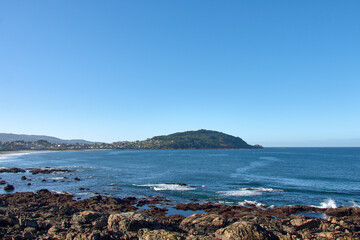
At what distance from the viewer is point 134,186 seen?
51.7 meters

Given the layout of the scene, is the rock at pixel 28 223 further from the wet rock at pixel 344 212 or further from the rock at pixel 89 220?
the wet rock at pixel 344 212

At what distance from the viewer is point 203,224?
23266 millimetres

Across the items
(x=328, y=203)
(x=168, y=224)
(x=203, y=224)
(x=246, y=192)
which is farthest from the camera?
(x=246, y=192)

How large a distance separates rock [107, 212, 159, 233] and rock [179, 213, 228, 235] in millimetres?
3351

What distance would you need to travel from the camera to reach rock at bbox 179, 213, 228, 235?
891 inches

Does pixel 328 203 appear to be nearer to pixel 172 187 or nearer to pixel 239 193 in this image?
pixel 239 193

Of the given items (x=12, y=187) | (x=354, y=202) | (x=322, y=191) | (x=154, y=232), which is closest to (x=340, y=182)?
(x=322, y=191)

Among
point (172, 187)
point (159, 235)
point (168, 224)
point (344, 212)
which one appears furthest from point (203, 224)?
point (172, 187)

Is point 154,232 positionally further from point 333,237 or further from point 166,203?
point 166,203

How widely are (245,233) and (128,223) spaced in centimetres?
1011

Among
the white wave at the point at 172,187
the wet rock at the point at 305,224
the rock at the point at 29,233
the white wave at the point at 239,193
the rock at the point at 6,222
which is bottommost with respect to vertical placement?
the white wave at the point at 172,187

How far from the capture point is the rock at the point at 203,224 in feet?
74.3

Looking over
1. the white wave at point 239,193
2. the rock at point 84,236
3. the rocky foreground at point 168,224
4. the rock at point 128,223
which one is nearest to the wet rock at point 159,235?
the rocky foreground at point 168,224

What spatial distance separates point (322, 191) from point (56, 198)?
160 feet
